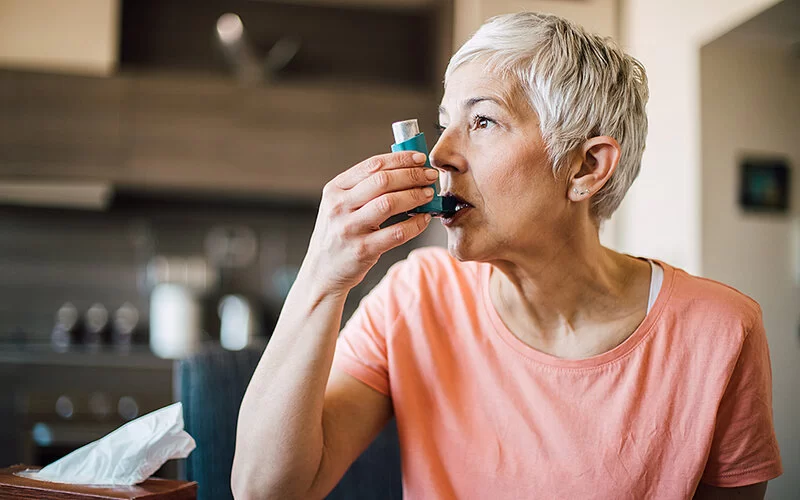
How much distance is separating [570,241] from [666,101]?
1755 mm

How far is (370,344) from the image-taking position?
1.25 m

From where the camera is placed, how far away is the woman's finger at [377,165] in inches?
38.3

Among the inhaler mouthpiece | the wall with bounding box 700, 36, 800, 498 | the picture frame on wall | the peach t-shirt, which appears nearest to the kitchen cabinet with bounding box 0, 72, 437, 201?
the wall with bounding box 700, 36, 800, 498

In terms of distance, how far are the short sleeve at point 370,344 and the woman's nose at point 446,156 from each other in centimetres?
30

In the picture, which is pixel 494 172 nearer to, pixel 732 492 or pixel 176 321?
pixel 732 492

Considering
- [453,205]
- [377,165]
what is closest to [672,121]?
[453,205]

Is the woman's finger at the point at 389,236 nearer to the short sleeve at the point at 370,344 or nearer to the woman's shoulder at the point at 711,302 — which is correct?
the short sleeve at the point at 370,344

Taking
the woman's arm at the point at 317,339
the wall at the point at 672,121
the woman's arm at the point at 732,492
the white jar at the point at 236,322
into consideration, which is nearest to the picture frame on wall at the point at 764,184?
the wall at the point at 672,121

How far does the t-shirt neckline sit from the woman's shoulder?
15 mm

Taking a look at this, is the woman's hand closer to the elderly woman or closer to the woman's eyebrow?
the elderly woman

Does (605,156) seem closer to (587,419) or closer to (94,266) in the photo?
(587,419)

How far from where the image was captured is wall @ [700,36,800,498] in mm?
2406

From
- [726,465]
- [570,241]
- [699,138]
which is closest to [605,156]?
[570,241]

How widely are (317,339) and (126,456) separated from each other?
11.4 inches
